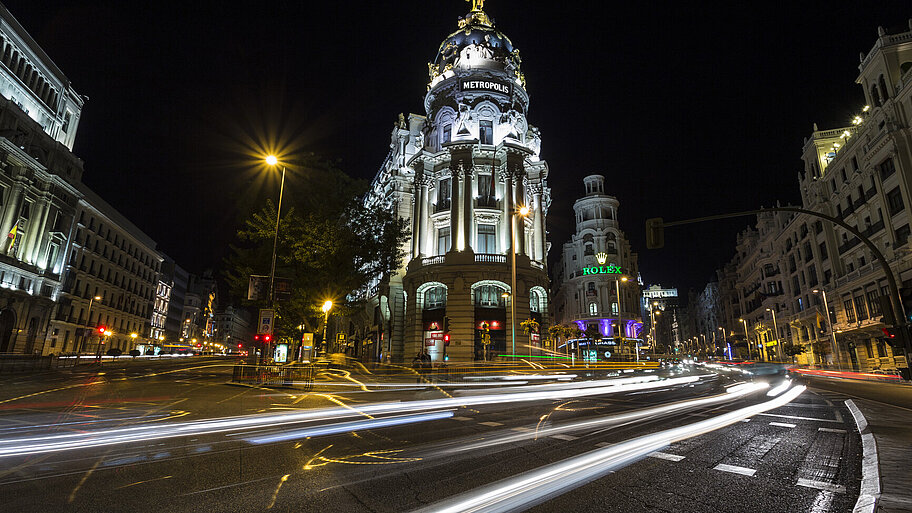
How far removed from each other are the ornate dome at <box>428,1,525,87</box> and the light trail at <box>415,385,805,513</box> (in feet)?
157

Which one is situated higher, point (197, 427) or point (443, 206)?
point (443, 206)

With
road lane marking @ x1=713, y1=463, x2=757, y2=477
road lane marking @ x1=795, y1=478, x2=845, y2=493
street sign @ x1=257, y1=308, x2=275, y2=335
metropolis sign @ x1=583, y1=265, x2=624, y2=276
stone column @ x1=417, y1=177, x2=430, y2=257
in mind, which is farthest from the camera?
metropolis sign @ x1=583, y1=265, x2=624, y2=276

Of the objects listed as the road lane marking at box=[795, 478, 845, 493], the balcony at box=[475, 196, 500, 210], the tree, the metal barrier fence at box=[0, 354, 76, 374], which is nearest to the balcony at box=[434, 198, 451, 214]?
the balcony at box=[475, 196, 500, 210]

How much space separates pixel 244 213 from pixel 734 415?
96.5 feet

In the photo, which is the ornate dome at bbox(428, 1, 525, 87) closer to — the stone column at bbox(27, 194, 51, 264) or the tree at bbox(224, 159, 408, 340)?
the tree at bbox(224, 159, 408, 340)

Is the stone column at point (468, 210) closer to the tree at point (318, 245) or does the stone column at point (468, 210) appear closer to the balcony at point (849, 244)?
the tree at point (318, 245)

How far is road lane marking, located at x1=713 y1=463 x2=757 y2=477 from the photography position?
17.7ft

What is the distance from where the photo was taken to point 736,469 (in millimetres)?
5566

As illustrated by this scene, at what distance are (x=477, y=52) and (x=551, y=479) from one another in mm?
51370

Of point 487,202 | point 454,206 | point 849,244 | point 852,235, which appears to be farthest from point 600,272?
point 454,206

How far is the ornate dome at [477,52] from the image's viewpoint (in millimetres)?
48938

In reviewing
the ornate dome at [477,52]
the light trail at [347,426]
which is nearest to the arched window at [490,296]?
the ornate dome at [477,52]

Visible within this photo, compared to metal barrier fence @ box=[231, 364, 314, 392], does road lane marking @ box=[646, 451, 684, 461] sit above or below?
below

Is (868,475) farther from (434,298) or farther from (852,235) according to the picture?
(852,235)
